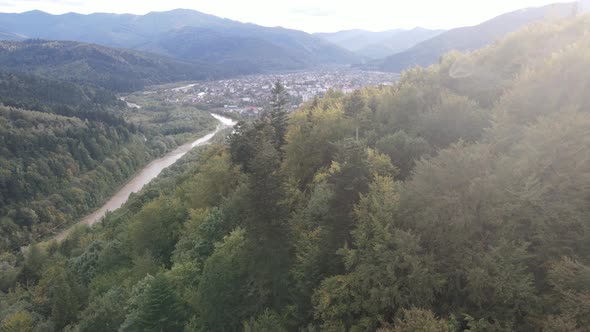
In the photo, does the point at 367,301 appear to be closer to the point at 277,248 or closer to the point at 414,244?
the point at 414,244

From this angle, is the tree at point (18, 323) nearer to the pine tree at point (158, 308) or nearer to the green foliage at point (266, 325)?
the pine tree at point (158, 308)

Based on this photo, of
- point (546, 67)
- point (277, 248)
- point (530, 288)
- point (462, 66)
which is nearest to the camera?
point (530, 288)

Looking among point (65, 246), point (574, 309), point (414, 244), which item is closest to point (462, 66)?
point (414, 244)

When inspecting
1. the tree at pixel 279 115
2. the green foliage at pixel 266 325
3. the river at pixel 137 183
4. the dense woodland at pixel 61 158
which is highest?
the tree at pixel 279 115

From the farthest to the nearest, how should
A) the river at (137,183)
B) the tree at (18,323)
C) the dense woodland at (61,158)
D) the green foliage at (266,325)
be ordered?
the river at (137,183)
the dense woodland at (61,158)
the tree at (18,323)
the green foliage at (266,325)

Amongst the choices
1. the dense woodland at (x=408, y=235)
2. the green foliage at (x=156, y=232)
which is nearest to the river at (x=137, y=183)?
the green foliage at (x=156, y=232)

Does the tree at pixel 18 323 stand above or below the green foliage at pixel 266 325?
below

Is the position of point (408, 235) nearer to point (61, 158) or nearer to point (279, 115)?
point (279, 115)
